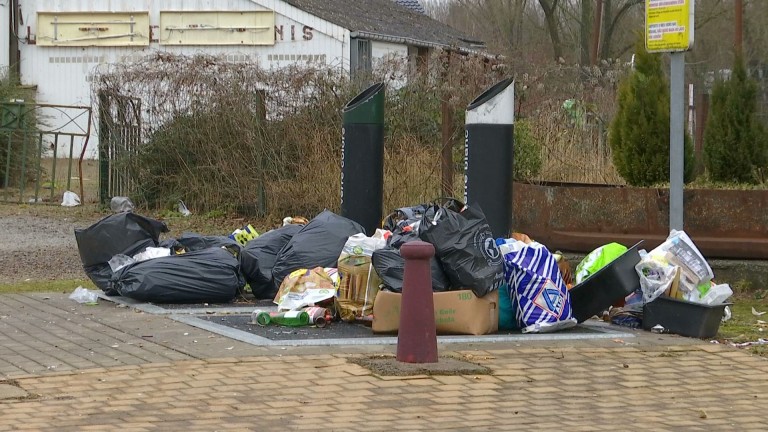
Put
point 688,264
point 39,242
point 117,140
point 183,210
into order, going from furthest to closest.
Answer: point 117,140 < point 183,210 < point 39,242 < point 688,264

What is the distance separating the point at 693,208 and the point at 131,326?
5.19 meters

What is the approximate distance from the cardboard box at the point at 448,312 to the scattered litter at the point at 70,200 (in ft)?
38.0

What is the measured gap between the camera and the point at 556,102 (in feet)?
52.2

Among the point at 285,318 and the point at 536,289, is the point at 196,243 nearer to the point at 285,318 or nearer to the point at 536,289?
the point at 285,318

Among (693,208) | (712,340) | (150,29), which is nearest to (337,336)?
(712,340)

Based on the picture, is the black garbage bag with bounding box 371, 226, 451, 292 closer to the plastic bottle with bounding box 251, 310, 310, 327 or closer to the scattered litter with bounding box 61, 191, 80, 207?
the plastic bottle with bounding box 251, 310, 310, 327

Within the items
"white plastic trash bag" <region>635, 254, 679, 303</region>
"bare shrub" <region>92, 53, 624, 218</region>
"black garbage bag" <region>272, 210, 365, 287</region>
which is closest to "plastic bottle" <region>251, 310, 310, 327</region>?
"black garbage bag" <region>272, 210, 365, 287</region>

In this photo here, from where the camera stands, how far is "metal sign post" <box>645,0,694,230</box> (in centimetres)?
921

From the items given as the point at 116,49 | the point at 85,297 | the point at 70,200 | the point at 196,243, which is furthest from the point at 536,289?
the point at 116,49

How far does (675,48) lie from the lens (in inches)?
364

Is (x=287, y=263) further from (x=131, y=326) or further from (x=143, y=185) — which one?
(x=143, y=185)

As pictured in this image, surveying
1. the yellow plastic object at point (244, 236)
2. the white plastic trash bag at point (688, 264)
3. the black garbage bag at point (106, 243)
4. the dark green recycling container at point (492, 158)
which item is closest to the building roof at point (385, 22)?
the yellow plastic object at point (244, 236)

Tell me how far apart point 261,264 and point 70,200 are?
9717mm

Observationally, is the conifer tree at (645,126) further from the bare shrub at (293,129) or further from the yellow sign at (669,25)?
the bare shrub at (293,129)
